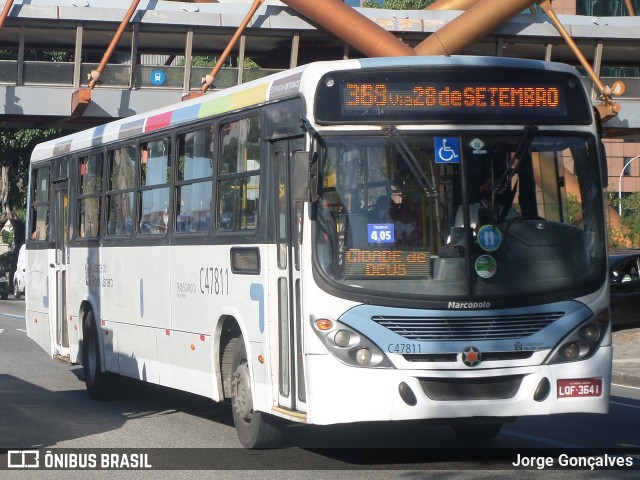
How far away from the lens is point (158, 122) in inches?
497

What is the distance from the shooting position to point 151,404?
1400 centimetres

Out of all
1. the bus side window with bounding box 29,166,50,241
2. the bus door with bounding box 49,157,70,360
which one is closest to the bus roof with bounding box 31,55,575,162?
the bus door with bounding box 49,157,70,360

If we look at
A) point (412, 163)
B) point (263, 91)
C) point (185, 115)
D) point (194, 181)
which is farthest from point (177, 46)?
point (412, 163)

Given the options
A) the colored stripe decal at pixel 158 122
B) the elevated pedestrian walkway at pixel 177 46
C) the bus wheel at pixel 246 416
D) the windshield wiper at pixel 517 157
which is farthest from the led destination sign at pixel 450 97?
the elevated pedestrian walkway at pixel 177 46

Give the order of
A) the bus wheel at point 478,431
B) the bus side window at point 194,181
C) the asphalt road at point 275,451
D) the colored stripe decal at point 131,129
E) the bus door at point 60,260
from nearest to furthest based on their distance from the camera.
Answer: the asphalt road at point 275,451 < the bus wheel at point 478,431 < the bus side window at point 194,181 < the colored stripe decal at point 131,129 < the bus door at point 60,260

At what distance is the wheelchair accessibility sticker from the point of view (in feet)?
29.6

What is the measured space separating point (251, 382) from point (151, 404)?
419 cm

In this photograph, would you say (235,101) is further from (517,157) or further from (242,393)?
(517,157)

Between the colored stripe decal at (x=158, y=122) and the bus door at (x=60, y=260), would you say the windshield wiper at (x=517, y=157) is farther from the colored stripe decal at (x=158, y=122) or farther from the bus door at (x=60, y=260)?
the bus door at (x=60, y=260)

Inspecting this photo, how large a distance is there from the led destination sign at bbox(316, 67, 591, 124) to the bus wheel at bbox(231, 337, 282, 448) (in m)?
2.49

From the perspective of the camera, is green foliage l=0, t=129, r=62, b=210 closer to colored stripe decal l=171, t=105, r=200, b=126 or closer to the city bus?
colored stripe decal l=171, t=105, r=200, b=126

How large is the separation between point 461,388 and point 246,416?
230 centimetres

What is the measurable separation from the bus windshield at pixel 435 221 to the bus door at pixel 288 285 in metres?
0.40

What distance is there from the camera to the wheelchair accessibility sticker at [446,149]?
9.01m
